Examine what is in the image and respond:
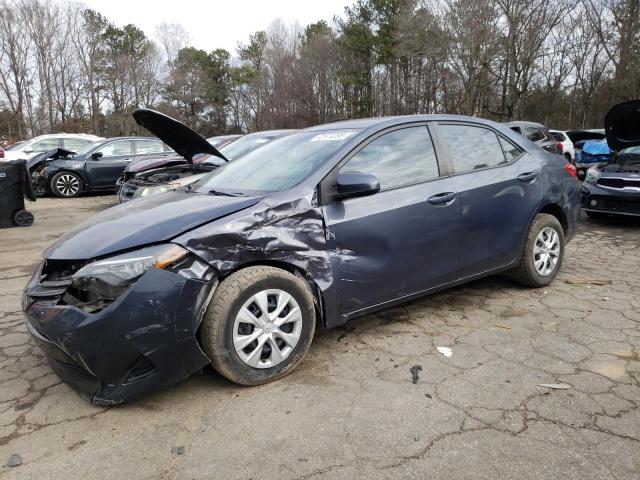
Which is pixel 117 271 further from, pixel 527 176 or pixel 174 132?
pixel 174 132

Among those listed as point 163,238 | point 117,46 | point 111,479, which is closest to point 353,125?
point 163,238

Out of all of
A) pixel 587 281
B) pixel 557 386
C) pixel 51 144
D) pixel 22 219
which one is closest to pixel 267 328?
pixel 557 386

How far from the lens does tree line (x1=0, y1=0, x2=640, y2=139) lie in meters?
24.1

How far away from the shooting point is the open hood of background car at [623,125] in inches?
227

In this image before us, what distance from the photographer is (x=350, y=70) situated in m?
38.2

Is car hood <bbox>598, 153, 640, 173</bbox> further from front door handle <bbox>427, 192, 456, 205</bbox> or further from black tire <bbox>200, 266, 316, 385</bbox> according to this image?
black tire <bbox>200, 266, 316, 385</bbox>

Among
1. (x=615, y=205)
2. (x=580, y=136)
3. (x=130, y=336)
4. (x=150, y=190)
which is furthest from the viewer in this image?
(x=580, y=136)

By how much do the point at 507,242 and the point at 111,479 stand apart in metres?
3.21

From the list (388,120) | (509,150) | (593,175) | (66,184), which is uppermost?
(388,120)

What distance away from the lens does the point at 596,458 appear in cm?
206

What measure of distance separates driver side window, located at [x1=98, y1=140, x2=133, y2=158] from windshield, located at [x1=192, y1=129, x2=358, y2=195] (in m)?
9.86

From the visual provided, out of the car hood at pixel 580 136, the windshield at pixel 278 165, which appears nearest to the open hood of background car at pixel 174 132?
the windshield at pixel 278 165

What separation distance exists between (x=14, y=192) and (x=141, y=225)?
7239 mm

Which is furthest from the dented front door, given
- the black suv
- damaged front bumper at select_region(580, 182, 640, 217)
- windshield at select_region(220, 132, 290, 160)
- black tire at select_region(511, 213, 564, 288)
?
the black suv
